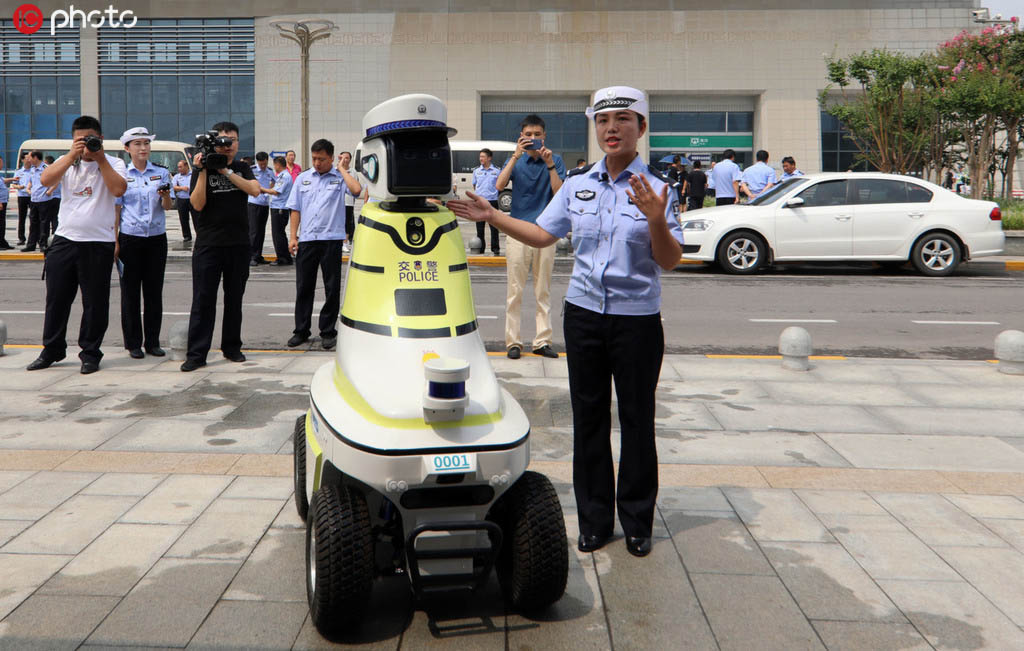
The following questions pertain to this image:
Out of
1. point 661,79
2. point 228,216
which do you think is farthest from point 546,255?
point 661,79

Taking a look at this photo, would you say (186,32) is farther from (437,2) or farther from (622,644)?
(622,644)

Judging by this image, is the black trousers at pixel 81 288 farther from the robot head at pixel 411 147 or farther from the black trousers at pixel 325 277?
the robot head at pixel 411 147

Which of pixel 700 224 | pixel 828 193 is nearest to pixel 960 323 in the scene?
pixel 828 193

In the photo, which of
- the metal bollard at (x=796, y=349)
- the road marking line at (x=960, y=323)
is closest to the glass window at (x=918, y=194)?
the road marking line at (x=960, y=323)

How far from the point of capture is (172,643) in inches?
127

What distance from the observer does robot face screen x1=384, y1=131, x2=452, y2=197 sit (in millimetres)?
3738

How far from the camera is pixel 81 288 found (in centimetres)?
774

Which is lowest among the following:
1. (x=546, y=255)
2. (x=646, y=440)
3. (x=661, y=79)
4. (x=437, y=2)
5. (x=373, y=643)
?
(x=373, y=643)

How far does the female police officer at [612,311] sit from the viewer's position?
3.99 m

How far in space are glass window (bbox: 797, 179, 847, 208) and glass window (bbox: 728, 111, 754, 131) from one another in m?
27.9

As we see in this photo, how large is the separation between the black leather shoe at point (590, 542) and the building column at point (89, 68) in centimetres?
4399

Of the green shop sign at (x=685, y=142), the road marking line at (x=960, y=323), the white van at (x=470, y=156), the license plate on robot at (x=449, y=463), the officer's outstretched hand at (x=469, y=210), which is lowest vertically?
the license plate on robot at (x=449, y=463)

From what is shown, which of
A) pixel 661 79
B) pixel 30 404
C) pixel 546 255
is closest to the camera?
pixel 30 404

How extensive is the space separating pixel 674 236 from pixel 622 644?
5.21 feet
